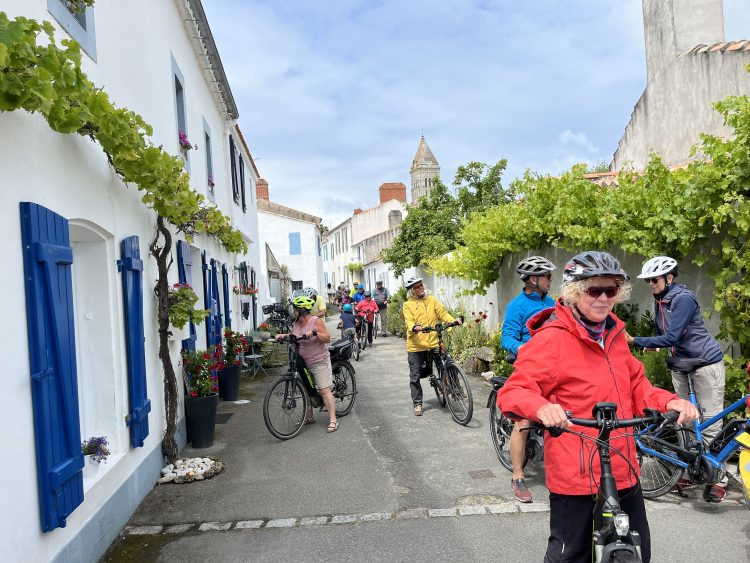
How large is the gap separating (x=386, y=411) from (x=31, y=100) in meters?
6.36

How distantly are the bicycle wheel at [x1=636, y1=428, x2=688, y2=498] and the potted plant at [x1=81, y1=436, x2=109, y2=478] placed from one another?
4.00 metres

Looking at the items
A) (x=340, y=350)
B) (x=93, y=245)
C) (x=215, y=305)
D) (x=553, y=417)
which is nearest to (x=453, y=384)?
(x=340, y=350)

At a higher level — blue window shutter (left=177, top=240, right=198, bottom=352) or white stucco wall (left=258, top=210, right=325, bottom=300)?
white stucco wall (left=258, top=210, right=325, bottom=300)

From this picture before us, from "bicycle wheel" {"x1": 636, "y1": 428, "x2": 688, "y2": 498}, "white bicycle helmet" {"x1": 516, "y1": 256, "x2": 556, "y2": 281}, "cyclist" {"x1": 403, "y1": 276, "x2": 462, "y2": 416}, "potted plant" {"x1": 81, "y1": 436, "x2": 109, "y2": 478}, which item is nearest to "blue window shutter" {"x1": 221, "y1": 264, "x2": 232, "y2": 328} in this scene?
"cyclist" {"x1": 403, "y1": 276, "x2": 462, "y2": 416}

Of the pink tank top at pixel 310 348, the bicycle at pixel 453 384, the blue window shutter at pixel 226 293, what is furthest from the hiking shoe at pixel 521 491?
the blue window shutter at pixel 226 293

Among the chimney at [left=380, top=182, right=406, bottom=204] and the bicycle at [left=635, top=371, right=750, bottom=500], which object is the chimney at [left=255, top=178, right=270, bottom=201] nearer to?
the chimney at [left=380, top=182, right=406, bottom=204]

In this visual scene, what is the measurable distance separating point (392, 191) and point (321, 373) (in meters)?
43.3

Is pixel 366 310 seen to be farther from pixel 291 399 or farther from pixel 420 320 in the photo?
pixel 291 399

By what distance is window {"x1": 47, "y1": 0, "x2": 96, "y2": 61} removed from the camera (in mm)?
3990

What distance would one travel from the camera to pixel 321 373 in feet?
23.8

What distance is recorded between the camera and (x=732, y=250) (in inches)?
197

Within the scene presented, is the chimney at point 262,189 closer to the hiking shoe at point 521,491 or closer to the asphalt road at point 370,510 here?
the asphalt road at point 370,510

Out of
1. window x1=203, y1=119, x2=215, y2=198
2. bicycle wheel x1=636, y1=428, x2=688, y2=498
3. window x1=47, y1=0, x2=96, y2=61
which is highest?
window x1=203, y1=119, x2=215, y2=198

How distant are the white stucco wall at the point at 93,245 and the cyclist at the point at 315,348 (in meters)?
1.49
